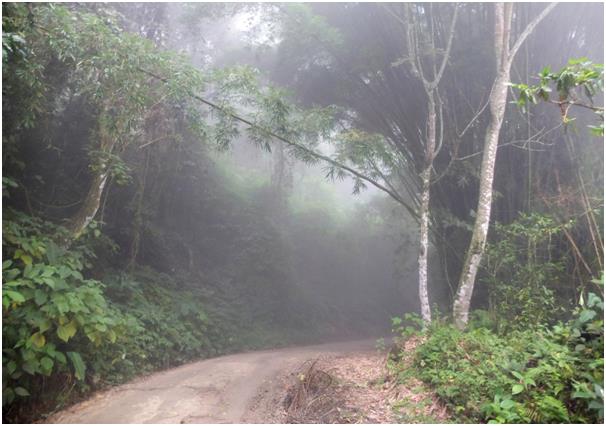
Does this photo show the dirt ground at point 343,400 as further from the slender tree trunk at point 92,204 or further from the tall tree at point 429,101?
the slender tree trunk at point 92,204

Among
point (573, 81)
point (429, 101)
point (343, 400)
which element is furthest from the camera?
point (429, 101)

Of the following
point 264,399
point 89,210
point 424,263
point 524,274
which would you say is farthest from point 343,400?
point 89,210

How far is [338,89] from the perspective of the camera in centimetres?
928

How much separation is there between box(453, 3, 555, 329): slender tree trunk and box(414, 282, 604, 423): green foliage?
Answer: 1190 millimetres

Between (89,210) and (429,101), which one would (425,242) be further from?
(89,210)

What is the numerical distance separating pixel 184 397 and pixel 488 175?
493 centimetres

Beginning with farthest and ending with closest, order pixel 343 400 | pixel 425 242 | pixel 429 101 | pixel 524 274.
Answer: pixel 429 101 → pixel 425 242 → pixel 524 274 → pixel 343 400

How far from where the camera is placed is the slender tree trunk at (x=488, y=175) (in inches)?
240

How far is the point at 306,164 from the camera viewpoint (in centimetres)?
825

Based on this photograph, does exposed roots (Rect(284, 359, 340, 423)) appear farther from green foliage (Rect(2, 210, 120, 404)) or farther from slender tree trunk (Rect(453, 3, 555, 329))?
slender tree trunk (Rect(453, 3, 555, 329))

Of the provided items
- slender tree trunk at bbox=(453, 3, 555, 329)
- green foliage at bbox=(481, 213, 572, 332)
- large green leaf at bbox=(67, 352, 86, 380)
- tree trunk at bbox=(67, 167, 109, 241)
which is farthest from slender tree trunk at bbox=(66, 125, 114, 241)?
green foliage at bbox=(481, 213, 572, 332)

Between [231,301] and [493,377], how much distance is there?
7.23 meters

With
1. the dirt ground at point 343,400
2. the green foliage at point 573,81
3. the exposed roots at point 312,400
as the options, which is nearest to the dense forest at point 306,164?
the green foliage at point 573,81

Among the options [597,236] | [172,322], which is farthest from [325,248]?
[597,236]
